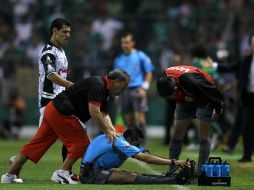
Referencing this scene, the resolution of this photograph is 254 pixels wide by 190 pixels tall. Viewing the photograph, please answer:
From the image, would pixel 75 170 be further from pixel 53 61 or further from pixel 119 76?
pixel 119 76

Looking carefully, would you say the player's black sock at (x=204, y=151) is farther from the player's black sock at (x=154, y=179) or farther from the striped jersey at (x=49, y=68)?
the striped jersey at (x=49, y=68)

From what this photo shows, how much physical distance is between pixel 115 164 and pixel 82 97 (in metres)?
0.99

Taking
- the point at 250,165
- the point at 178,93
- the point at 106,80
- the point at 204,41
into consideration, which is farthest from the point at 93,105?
the point at 204,41

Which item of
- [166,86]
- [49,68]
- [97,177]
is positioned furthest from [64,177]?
[166,86]

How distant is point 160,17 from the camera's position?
89.0 feet

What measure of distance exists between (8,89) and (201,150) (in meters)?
14.5

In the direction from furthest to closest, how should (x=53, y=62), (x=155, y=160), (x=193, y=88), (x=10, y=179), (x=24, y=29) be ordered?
(x=24, y=29), (x=53, y=62), (x=10, y=179), (x=193, y=88), (x=155, y=160)

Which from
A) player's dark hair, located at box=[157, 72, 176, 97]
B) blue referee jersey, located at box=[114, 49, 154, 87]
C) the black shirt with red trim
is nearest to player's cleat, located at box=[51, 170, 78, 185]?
the black shirt with red trim

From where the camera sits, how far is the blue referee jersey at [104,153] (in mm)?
12148

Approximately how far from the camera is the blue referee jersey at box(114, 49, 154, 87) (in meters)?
20.8

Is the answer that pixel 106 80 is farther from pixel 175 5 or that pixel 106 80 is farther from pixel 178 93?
pixel 175 5

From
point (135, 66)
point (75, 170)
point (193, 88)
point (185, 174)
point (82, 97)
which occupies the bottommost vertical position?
point (75, 170)

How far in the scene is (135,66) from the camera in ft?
68.4

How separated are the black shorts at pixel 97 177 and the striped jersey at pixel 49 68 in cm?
145
